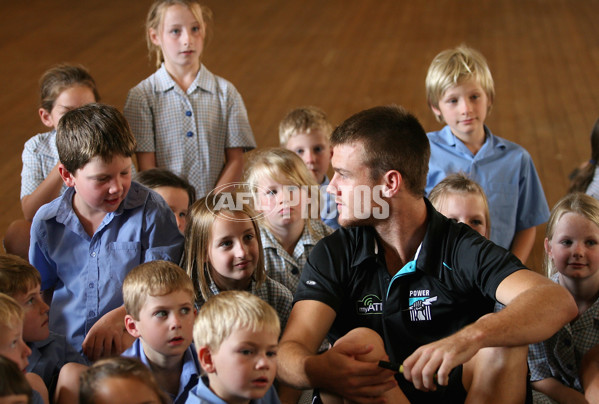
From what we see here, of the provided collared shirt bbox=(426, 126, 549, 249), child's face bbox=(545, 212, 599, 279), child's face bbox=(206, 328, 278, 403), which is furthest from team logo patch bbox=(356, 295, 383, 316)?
collared shirt bbox=(426, 126, 549, 249)

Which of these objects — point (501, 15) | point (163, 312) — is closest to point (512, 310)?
point (163, 312)

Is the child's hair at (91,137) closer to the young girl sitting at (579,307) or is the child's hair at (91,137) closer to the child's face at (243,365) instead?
the child's face at (243,365)

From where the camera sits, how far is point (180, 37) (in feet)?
8.80

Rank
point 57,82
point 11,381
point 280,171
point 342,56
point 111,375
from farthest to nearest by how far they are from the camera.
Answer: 1. point 342,56
2. point 57,82
3. point 280,171
4. point 111,375
5. point 11,381

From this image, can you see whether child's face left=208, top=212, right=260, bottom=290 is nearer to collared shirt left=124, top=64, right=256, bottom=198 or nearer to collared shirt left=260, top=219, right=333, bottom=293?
collared shirt left=260, top=219, right=333, bottom=293

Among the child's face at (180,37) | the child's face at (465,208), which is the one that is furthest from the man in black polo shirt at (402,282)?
the child's face at (180,37)

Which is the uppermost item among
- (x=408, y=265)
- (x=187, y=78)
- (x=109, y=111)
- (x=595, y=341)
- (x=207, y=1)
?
(x=207, y=1)

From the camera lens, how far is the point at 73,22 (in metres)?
5.06

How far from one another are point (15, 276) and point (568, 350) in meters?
1.35

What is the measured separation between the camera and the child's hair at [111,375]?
1294mm

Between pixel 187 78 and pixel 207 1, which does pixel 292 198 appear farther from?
pixel 207 1

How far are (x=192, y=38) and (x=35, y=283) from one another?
1309 millimetres

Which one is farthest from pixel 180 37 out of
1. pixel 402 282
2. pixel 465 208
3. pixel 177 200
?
pixel 402 282

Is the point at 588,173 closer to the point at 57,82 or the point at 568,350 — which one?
the point at 568,350
